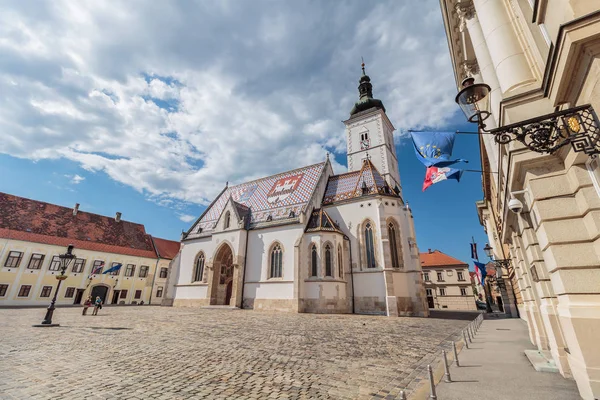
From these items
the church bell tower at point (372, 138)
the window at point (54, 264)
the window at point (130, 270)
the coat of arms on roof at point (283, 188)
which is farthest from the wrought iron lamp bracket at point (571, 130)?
the window at point (130, 270)

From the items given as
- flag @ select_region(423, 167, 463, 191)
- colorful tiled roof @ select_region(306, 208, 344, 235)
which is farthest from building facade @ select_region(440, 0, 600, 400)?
colorful tiled roof @ select_region(306, 208, 344, 235)

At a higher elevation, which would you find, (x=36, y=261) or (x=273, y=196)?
(x=273, y=196)

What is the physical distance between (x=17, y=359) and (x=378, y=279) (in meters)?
21.6

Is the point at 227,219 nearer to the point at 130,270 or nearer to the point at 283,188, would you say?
the point at 283,188

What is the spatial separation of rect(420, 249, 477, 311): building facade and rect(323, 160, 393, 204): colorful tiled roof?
2260 centimetres

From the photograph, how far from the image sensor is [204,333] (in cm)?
1107

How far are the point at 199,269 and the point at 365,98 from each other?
33172mm

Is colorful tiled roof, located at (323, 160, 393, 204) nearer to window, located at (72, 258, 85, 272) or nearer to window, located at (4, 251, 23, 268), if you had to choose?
window, located at (72, 258, 85, 272)

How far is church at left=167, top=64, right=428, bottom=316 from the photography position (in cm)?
2297

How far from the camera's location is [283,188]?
3197 centimetres

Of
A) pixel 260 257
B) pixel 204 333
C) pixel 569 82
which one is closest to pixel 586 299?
pixel 569 82

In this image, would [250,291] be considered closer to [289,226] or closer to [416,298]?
[289,226]

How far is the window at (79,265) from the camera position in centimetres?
3259

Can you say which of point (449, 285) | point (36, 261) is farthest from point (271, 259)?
point (449, 285)
